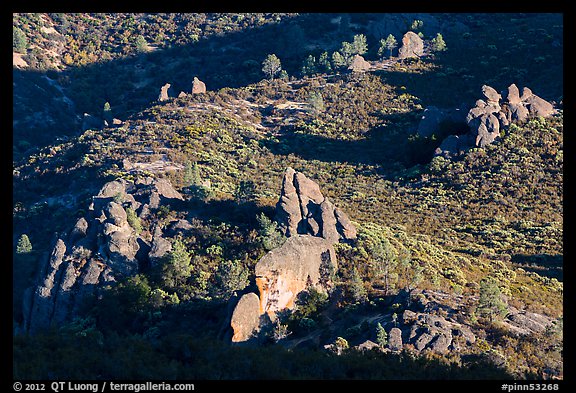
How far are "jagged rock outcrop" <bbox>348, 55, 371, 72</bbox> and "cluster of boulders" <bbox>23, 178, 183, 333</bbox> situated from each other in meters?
65.1

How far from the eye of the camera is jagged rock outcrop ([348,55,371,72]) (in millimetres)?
109312

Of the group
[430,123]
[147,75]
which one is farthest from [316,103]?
[147,75]

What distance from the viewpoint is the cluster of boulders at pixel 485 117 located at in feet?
249

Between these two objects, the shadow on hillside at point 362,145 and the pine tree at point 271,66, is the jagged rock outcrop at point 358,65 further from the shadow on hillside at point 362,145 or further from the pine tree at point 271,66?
→ the shadow on hillside at point 362,145

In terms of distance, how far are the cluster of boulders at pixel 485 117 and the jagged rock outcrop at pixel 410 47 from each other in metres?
32.6

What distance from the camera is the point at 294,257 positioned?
42.8m

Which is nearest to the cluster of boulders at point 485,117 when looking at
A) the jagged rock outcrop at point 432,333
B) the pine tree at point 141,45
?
the jagged rock outcrop at point 432,333

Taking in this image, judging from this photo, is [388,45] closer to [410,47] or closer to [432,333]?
[410,47]

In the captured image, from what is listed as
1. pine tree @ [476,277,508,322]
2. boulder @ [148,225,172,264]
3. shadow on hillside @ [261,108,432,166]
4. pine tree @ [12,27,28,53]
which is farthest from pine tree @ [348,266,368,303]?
pine tree @ [12,27,28,53]

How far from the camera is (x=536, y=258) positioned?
183ft

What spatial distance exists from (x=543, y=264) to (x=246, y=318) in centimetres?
2888

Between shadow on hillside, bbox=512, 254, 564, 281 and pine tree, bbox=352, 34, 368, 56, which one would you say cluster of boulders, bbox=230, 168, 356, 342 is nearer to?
shadow on hillside, bbox=512, 254, 564, 281
